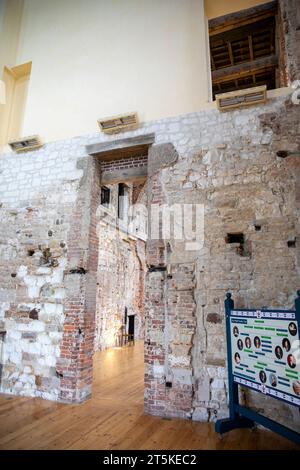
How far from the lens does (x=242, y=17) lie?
465cm

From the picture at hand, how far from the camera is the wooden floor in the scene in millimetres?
2578

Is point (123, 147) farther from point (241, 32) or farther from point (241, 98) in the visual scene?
point (241, 32)

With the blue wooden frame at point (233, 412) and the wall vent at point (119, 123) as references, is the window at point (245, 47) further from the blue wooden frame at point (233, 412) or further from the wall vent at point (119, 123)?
the blue wooden frame at point (233, 412)

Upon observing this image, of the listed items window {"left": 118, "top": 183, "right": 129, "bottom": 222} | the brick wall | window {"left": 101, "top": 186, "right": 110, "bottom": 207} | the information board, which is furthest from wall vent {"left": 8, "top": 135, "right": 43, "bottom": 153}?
window {"left": 118, "top": 183, "right": 129, "bottom": 222}

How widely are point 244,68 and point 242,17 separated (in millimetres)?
1304

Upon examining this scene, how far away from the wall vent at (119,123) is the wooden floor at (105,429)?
4022mm

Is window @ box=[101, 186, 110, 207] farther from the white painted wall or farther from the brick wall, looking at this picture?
the brick wall

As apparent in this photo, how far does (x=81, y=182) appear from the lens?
4426 millimetres

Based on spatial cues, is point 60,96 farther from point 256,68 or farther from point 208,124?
point 256,68

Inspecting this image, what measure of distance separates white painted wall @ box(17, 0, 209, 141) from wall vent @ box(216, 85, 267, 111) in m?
0.38

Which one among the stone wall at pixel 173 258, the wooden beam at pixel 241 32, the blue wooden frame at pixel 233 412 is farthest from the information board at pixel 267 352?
the wooden beam at pixel 241 32
